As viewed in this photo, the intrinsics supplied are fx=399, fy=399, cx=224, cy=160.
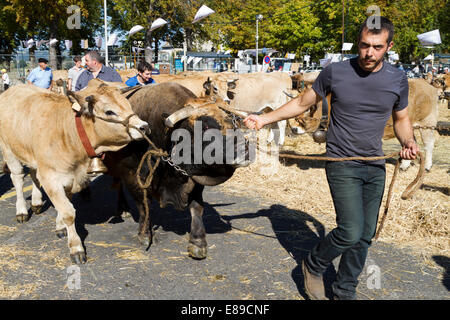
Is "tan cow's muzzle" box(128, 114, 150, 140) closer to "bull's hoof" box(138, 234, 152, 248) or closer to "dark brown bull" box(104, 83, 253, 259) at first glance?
"dark brown bull" box(104, 83, 253, 259)

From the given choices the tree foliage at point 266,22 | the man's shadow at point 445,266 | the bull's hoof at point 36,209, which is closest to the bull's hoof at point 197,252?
the man's shadow at point 445,266

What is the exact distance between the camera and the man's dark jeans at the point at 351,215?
3.22 meters

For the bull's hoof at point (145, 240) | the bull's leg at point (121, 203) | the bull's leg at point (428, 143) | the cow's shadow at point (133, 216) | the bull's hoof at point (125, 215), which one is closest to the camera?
the bull's hoof at point (145, 240)

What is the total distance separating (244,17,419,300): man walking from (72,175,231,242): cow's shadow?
2.26 metres

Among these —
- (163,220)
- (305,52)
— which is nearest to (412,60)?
(305,52)

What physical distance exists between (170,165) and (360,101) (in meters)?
2.24

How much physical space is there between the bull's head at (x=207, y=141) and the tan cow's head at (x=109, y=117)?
37cm

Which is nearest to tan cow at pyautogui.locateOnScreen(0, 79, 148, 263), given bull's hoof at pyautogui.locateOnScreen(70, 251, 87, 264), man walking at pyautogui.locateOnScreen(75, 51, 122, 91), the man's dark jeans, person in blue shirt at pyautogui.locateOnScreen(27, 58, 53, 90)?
bull's hoof at pyautogui.locateOnScreen(70, 251, 87, 264)

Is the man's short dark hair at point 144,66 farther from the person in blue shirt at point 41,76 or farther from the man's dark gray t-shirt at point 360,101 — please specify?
the person in blue shirt at point 41,76

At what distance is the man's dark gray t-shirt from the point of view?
124 inches

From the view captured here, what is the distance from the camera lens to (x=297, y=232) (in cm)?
527

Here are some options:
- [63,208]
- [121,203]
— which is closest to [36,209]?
[121,203]

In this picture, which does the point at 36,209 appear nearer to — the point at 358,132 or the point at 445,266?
the point at 358,132

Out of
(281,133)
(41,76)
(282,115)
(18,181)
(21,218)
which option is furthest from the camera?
(281,133)
